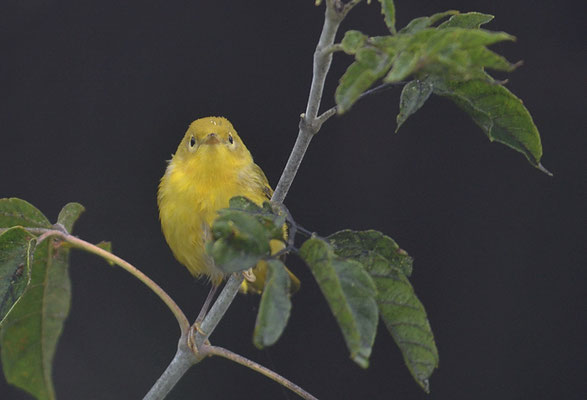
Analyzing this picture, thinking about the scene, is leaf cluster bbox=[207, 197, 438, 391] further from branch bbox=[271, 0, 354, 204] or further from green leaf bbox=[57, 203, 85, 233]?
green leaf bbox=[57, 203, 85, 233]

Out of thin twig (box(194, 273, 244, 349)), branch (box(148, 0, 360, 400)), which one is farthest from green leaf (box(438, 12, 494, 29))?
thin twig (box(194, 273, 244, 349))

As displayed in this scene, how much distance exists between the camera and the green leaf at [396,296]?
0.63 meters

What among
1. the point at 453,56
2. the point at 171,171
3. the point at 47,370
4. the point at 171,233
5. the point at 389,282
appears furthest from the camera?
the point at 171,171

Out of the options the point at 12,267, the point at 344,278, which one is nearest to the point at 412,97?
the point at 344,278

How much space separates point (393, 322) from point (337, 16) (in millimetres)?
271

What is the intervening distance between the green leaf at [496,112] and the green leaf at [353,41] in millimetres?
129

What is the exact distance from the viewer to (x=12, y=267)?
2.36 ft

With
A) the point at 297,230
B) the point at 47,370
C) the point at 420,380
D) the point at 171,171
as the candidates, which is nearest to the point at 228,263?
the point at 297,230

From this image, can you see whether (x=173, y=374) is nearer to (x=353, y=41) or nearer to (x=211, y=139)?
(x=353, y=41)

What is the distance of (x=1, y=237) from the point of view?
0.71m

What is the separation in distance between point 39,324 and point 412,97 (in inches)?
18.7

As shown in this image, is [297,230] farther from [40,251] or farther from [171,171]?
[171,171]

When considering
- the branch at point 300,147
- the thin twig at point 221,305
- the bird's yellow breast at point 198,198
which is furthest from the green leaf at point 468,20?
the bird's yellow breast at point 198,198

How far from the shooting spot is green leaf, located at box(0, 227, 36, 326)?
28.0 inches
